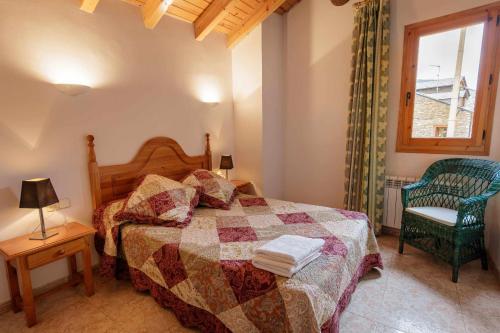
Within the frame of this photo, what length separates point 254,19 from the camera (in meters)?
3.21

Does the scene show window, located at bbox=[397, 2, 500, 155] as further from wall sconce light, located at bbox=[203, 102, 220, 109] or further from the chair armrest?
wall sconce light, located at bbox=[203, 102, 220, 109]

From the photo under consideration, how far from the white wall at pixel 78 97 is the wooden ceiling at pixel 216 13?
108mm

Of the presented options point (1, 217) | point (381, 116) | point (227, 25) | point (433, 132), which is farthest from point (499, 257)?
point (1, 217)

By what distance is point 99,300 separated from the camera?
6.76 feet

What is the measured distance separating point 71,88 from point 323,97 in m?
2.86

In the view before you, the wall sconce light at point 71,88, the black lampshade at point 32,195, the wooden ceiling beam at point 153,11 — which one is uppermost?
the wooden ceiling beam at point 153,11

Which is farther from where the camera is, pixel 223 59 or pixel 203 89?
pixel 223 59

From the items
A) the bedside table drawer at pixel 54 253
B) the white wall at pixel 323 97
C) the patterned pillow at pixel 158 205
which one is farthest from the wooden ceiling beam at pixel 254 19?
the bedside table drawer at pixel 54 253

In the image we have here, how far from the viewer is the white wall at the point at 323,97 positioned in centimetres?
296

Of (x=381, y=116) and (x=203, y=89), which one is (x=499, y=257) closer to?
(x=381, y=116)

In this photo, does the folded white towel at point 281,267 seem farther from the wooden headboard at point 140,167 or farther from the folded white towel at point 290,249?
the wooden headboard at point 140,167

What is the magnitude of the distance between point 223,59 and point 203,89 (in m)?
0.58

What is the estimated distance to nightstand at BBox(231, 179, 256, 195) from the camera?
3.48 meters

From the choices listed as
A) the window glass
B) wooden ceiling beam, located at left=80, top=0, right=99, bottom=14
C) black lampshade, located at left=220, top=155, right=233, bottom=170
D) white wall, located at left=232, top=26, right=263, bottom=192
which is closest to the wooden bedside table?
black lampshade, located at left=220, top=155, right=233, bottom=170
